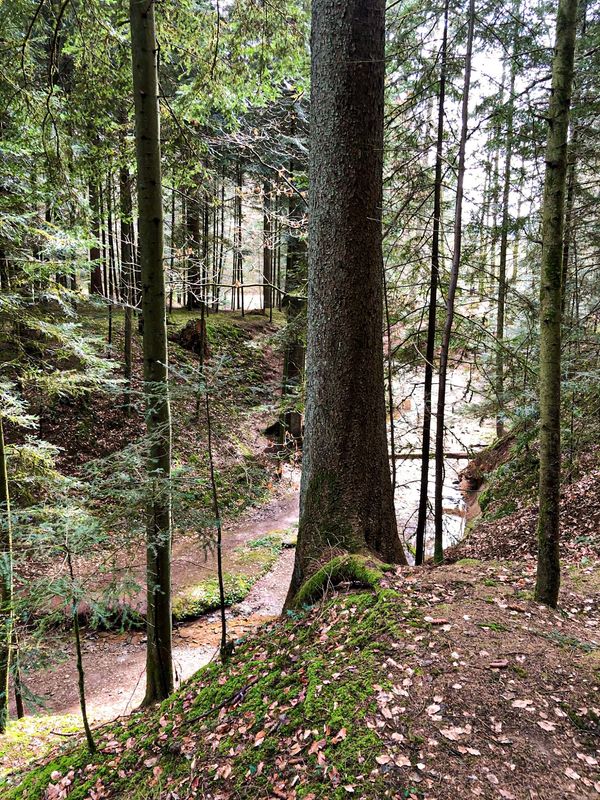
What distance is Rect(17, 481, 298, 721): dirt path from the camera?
→ 6.05m

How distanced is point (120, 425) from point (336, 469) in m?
9.78

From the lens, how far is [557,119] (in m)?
2.90

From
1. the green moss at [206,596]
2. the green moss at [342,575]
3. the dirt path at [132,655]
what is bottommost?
the dirt path at [132,655]

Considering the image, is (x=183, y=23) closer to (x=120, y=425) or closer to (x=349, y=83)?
(x=349, y=83)

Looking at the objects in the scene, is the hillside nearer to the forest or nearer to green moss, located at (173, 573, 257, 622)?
the forest

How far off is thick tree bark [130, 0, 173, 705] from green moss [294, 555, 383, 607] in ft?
4.28

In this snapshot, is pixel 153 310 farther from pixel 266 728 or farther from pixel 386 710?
pixel 386 710

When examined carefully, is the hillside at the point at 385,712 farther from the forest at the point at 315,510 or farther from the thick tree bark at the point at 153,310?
the thick tree bark at the point at 153,310

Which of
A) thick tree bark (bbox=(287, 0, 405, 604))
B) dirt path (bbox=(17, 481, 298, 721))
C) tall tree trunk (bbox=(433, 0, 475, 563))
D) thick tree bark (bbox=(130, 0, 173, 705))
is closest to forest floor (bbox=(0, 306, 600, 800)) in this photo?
thick tree bark (bbox=(130, 0, 173, 705))

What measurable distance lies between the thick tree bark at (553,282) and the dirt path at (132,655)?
392 cm

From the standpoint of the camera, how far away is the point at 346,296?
3982 mm

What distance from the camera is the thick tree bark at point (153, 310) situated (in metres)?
3.82

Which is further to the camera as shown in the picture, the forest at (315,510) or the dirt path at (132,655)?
the dirt path at (132,655)

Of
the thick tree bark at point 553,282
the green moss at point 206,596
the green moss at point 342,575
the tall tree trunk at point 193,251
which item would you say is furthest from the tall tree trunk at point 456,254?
the green moss at point 206,596
